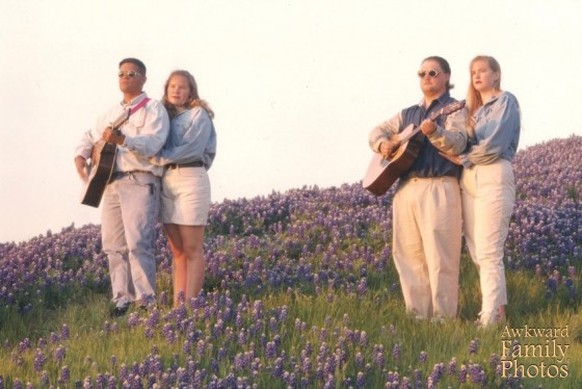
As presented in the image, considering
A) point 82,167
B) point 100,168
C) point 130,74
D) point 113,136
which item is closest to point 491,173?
point 113,136

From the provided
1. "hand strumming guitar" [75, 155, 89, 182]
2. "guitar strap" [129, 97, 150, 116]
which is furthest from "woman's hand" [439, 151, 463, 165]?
"hand strumming guitar" [75, 155, 89, 182]

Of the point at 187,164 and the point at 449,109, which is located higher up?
the point at 449,109

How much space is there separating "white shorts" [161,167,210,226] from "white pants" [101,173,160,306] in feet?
0.61

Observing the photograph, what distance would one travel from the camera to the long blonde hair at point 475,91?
8492 mm

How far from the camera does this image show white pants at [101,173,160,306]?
30.2 feet

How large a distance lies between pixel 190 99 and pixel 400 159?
2.48 m

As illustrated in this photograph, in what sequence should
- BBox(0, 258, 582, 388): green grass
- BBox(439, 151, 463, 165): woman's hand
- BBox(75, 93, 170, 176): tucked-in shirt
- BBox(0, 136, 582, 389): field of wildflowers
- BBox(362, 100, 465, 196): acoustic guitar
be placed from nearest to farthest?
1. BBox(0, 136, 582, 389): field of wildflowers
2. BBox(0, 258, 582, 388): green grass
3. BBox(362, 100, 465, 196): acoustic guitar
4. BBox(439, 151, 463, 165): woman's hand
5. BBox(75, 93, 170, 176): tucked-in shirt

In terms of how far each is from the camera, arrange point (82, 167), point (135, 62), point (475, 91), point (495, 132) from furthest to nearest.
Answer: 1. point (82, 167)
2. point (135, 62)
3. point (475, 91)
4. point (495, 132)

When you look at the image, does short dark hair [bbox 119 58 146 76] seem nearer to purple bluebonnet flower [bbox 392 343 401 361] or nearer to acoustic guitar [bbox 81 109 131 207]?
acoustic guitar [bbox 81 109 131 207]

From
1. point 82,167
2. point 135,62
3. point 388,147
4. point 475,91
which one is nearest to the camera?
point 388,147

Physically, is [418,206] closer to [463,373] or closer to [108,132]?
[463,373]

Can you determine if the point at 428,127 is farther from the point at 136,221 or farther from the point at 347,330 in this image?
the point at 136,221

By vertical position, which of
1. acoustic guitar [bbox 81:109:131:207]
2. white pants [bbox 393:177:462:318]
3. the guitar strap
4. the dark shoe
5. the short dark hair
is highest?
the short dark hair

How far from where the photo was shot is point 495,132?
8227mm
